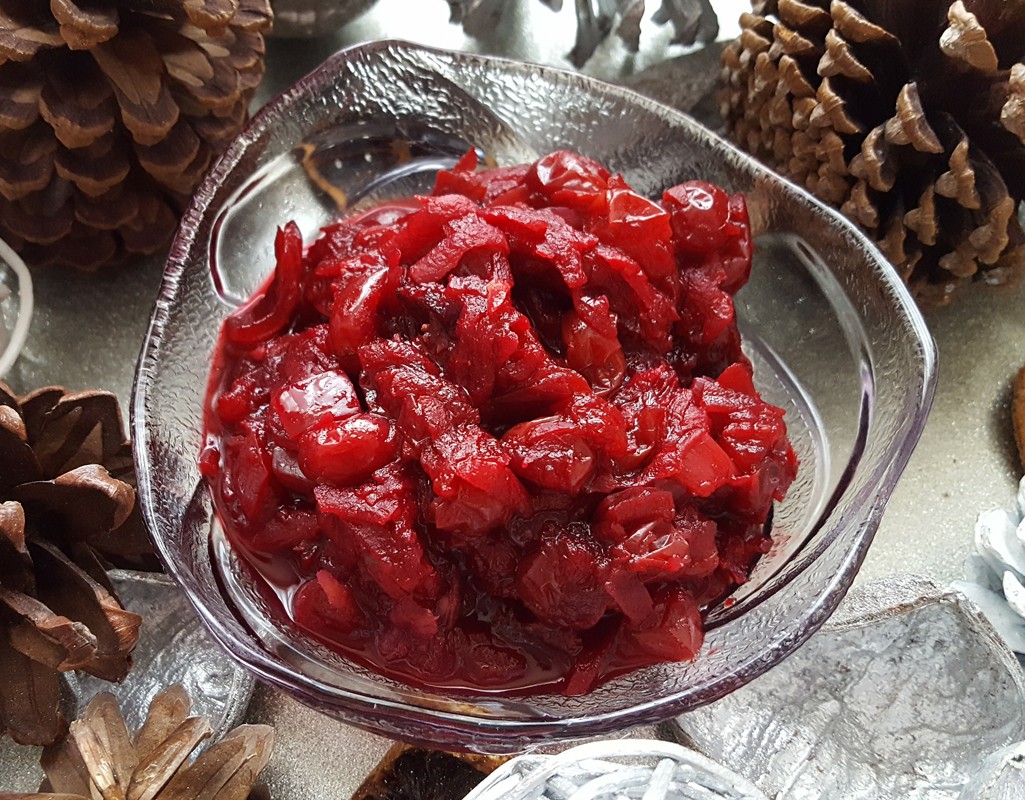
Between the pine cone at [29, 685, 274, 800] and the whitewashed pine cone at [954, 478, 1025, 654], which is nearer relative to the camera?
the pine cone at [29, 685, 274, 800]

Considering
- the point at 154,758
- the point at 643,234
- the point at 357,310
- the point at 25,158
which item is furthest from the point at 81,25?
the point at 154,758

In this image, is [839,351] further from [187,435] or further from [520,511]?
[187,435]

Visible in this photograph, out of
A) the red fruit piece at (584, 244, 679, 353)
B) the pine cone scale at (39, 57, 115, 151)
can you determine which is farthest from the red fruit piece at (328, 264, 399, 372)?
the pine cone scale at (39, 57, 115, 151)

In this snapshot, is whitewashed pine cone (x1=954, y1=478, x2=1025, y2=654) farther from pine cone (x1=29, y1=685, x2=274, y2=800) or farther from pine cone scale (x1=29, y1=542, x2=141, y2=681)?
pine cone scale (x1=29, y1=542, x2=141, y2=681)

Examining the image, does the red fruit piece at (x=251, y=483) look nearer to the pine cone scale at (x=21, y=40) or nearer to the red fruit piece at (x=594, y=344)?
the red fruit piece at (x=594, y=344)

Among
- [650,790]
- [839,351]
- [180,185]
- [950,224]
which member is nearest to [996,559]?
[839,351]

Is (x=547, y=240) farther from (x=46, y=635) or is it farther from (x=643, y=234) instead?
(x=46, y=635)
